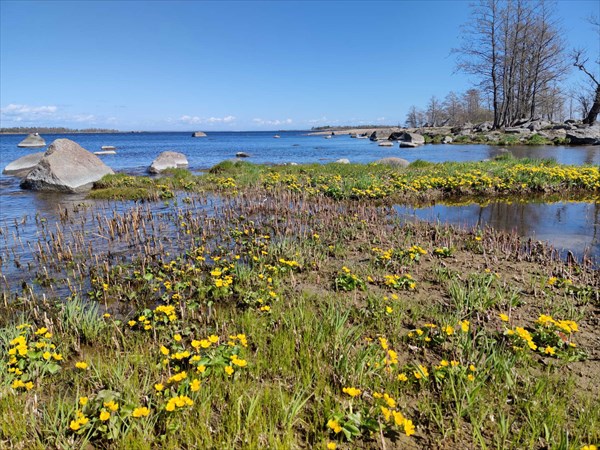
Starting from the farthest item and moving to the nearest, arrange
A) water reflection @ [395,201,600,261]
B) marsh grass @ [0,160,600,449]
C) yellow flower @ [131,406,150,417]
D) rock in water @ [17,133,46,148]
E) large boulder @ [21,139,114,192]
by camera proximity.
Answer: rock in water @ [17,133,46,148] < large boulder @ [21,139,114,192] < water reflection @ [395,201,600,261] < marsh grass @ [0,160,600,449] < yellow flower @ [131,406,150,417]

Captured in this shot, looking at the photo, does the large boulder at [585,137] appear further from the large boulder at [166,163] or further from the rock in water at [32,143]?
the rock in water at [32,143]

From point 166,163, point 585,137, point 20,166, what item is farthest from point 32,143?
point 585,137

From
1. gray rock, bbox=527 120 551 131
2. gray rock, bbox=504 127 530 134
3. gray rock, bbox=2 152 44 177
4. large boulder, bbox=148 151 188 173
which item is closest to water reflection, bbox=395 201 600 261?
large boulder, bbox=148 151 188 173

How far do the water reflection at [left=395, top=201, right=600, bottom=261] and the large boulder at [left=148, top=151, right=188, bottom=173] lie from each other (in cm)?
1802

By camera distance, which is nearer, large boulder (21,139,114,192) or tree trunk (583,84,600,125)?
large boulder (21,139,114,192)

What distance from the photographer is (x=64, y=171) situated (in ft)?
55.4

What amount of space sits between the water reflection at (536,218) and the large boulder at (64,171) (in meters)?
14.9

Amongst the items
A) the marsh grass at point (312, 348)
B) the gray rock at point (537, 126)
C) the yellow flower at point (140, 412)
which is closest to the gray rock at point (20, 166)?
the marsh grass at point (312, 348)

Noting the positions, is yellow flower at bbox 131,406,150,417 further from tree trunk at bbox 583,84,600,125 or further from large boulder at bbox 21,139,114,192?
tree trunk at bbox 583,84,600,125

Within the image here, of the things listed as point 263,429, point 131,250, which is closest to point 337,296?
point 263,429

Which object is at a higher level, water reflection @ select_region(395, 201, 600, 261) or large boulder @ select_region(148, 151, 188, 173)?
large boulder @ select_region(148, 151, 188, 173)

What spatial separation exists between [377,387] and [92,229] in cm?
919

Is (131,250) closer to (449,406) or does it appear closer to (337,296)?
(337,296)

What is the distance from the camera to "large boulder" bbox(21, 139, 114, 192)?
16578 mm
